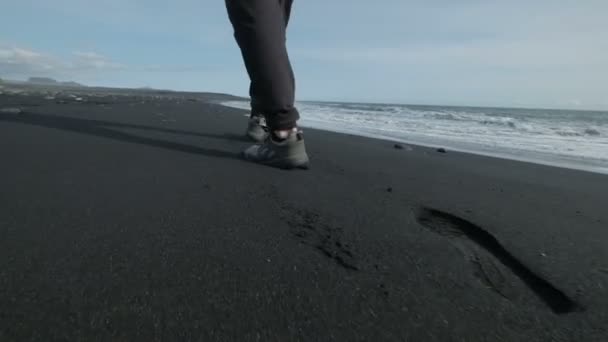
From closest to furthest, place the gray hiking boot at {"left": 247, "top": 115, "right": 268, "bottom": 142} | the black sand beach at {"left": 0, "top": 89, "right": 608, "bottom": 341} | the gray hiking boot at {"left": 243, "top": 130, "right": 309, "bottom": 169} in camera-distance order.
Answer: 1. the black sand beach at {"left": 0, "top": 89, "right": 608, "bottom": 341}
2. the gray hiking boot at {"left": 243, "top": 130, "right": 309, "bottom": 169}
3. the gray hiking boot at {"left": 247, "top": 115, "right": 268, "bottom": 142}

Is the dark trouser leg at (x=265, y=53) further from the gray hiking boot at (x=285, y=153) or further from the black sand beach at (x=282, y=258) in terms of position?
the black sand beach at (x=282, y=258)

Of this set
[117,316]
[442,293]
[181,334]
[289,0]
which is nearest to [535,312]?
[442,293]

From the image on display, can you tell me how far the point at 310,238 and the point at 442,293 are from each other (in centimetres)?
40

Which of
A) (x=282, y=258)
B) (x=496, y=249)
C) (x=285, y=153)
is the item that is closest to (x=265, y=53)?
(x=285, y=153)

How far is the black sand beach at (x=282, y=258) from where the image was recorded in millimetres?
646

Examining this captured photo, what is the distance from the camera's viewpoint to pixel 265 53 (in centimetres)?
177

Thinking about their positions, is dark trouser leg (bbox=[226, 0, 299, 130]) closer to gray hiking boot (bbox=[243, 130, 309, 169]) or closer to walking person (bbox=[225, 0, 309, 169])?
walking person (bbox=[225, 0, 309, 169])

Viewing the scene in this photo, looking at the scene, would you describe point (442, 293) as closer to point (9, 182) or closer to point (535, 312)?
point (535, 312)

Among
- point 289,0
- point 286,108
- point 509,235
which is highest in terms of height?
point 289,0

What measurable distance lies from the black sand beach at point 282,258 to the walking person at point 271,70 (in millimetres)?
212

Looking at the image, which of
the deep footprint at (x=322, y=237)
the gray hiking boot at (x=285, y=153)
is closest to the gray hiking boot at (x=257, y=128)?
the gray hiking boot at (x=285, y=153)

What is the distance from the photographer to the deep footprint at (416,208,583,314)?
0.80m

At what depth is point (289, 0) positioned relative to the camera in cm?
238

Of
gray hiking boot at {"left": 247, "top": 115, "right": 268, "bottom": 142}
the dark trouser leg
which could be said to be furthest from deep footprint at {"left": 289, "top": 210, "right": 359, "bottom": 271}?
gray hiking boot at {"left": 247, "top": 115, "right": 268, "bottom": 142}
